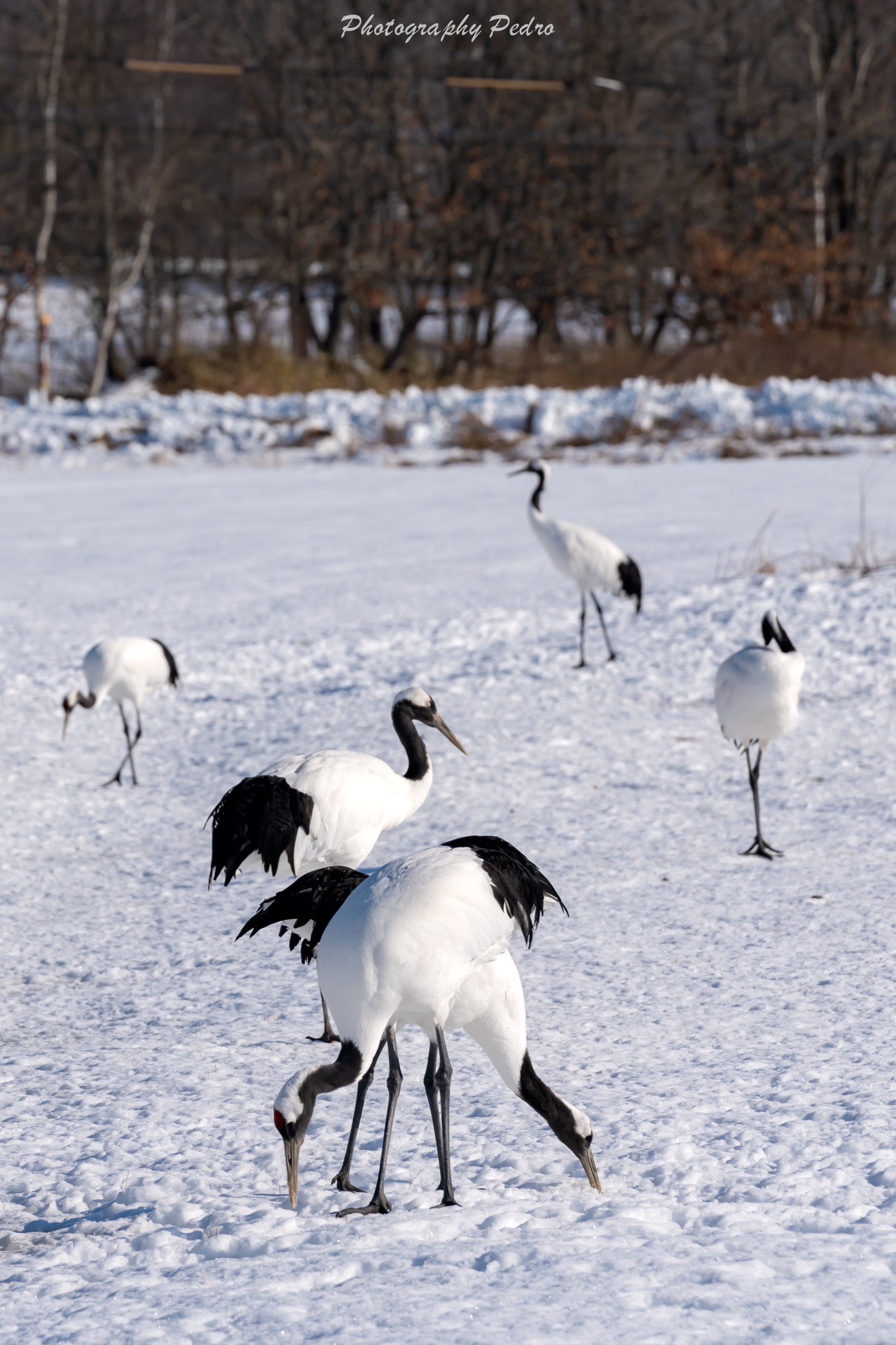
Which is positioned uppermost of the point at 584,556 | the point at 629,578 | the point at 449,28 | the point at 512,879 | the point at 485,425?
the point at 449,28

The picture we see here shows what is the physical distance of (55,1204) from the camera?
3.28m

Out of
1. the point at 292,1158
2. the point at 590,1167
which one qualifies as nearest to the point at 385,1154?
the point at 292,1158

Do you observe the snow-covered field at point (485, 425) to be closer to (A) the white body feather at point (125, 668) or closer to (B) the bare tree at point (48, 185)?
(B) the bare tree at point (48, 185)

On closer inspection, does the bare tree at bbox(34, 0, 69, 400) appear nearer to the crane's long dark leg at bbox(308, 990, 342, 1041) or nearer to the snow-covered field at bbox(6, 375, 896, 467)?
the snow-covered field at bbox(6, 375, 896, 467)

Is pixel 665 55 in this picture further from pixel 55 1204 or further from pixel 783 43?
pixel 55 1204

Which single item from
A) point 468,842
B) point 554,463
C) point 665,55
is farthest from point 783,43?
point 468,842

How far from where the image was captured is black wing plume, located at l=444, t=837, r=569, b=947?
3385 millimetres

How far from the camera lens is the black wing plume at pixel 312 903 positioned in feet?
11.6

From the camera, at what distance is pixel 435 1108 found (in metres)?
3.31

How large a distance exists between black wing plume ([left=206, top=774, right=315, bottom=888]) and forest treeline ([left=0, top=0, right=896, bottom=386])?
78.1 ft

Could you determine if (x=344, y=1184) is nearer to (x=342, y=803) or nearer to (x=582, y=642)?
(x=342, y=803)

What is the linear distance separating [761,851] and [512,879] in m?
2.50

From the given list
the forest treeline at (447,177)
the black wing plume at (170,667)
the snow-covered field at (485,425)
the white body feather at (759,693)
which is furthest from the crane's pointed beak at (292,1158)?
the forest treeline at (447,177)

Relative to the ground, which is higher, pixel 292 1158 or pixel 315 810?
pixel 315 810
